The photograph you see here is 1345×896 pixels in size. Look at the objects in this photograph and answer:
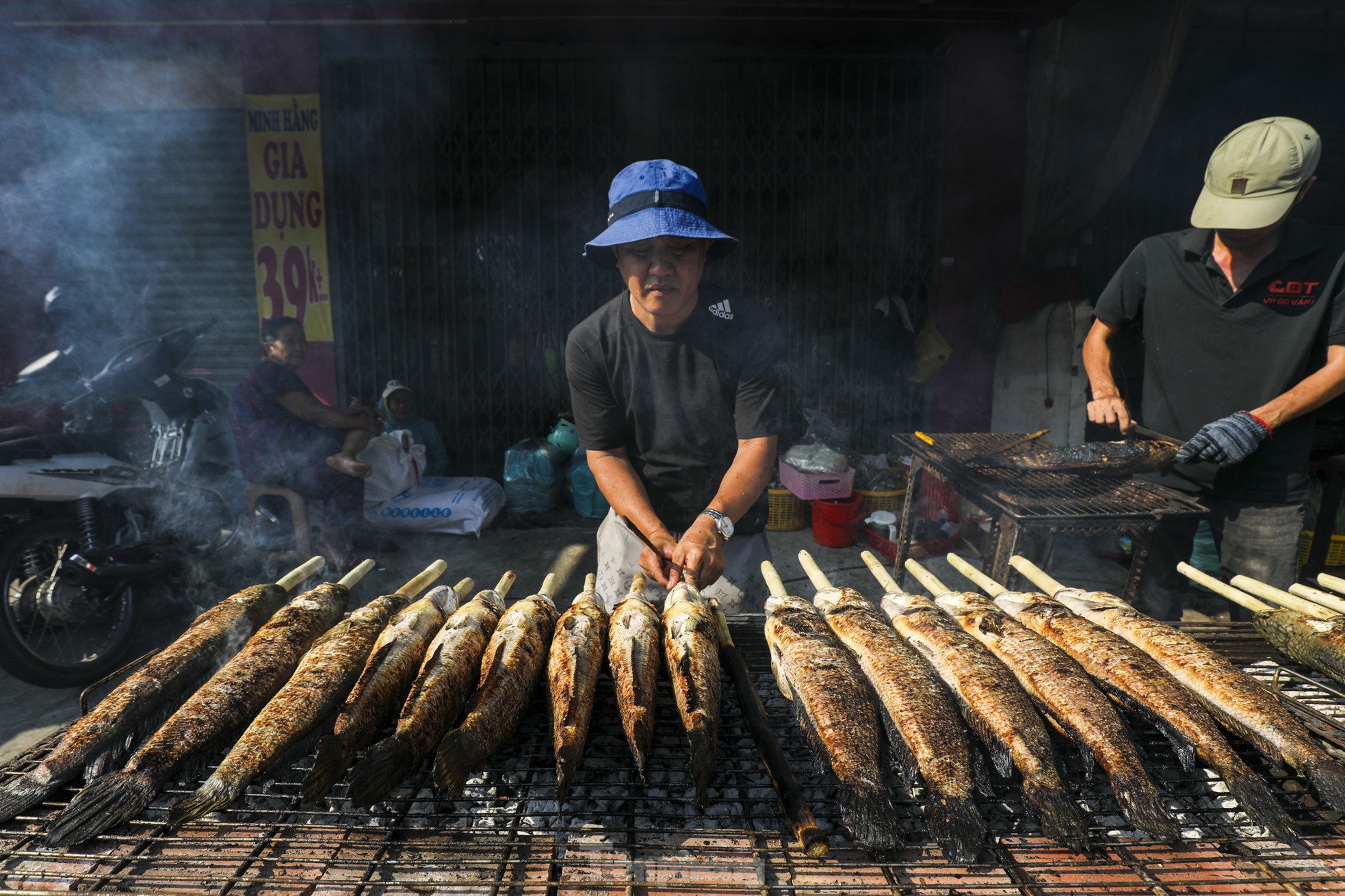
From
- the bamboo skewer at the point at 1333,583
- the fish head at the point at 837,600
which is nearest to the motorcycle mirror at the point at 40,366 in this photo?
the fish head at the point at 837,600

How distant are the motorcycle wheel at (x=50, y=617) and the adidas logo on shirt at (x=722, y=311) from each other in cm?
440

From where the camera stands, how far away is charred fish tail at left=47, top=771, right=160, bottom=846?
57.1 inches

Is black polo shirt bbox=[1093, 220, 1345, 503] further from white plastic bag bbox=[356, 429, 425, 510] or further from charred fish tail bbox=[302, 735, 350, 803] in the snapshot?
white plastic bag bbox=[356, 429, 425, 510]

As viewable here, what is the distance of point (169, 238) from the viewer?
304 inches

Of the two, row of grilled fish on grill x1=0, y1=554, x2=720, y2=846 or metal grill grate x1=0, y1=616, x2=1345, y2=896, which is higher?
row of grilled fish on grill x1=0, y1=554, x2=720, y2=846

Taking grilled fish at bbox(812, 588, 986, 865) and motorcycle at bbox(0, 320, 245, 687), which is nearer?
grilled fish at bbox(812, 588, 986, 865)

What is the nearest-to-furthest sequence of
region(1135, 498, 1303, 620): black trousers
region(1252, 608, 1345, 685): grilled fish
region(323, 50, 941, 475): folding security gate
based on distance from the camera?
region(1252, 608, 1345, 685): grilled fish
region(1135, 498, 1303, 620): black trousers
region(323, 50, 941, 475): folding security gate

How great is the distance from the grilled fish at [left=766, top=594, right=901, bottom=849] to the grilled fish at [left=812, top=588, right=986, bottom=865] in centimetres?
5

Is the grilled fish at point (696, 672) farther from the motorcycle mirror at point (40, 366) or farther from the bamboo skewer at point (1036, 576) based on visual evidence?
the motorcycle mirror at point (40, 366)

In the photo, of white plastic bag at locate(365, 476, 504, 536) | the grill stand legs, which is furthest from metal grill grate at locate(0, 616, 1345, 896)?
white plastic bag at locate(365, 476, 504, 536)

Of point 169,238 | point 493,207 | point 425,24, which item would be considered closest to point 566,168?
point 493,207

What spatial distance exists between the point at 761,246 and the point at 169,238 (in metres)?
6.83

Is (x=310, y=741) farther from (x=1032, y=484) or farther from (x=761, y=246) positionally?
(x=761, y=246)

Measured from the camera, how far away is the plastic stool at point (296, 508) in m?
5.84
